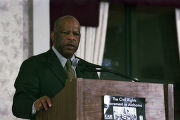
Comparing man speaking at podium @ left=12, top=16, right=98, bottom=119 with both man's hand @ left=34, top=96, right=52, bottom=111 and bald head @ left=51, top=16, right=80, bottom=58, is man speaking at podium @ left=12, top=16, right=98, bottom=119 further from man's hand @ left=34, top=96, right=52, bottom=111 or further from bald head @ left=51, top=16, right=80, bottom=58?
man's hand @ left=34, top=96, right=52, bottom=111

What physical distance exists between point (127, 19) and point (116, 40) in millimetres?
294

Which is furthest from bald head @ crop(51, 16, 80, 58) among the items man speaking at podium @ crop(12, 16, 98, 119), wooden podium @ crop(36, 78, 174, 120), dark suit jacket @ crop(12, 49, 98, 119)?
wooden podium @ crop(36, 78, 174, 120)

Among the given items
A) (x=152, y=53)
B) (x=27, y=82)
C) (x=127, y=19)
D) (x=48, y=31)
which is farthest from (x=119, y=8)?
(x=27, y=82)

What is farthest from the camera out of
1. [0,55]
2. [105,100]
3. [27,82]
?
[0,55]

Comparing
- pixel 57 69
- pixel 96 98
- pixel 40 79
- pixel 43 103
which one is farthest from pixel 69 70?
pixel 96 98

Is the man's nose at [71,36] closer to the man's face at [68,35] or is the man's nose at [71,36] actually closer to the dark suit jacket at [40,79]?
the man's face at [68,35]

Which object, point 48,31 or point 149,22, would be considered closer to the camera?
point 48,31

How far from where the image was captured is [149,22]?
5.44 metres

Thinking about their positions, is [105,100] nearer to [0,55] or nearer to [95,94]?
[95,94]

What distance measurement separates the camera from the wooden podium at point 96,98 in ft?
6.66

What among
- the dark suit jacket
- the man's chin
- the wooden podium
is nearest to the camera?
the wooden podium

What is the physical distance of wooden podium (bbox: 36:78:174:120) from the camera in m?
2.03

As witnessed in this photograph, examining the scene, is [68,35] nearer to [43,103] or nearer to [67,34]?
[67,34]

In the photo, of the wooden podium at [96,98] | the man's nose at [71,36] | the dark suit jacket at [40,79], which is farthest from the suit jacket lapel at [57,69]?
the wooden podium at [96,98]
